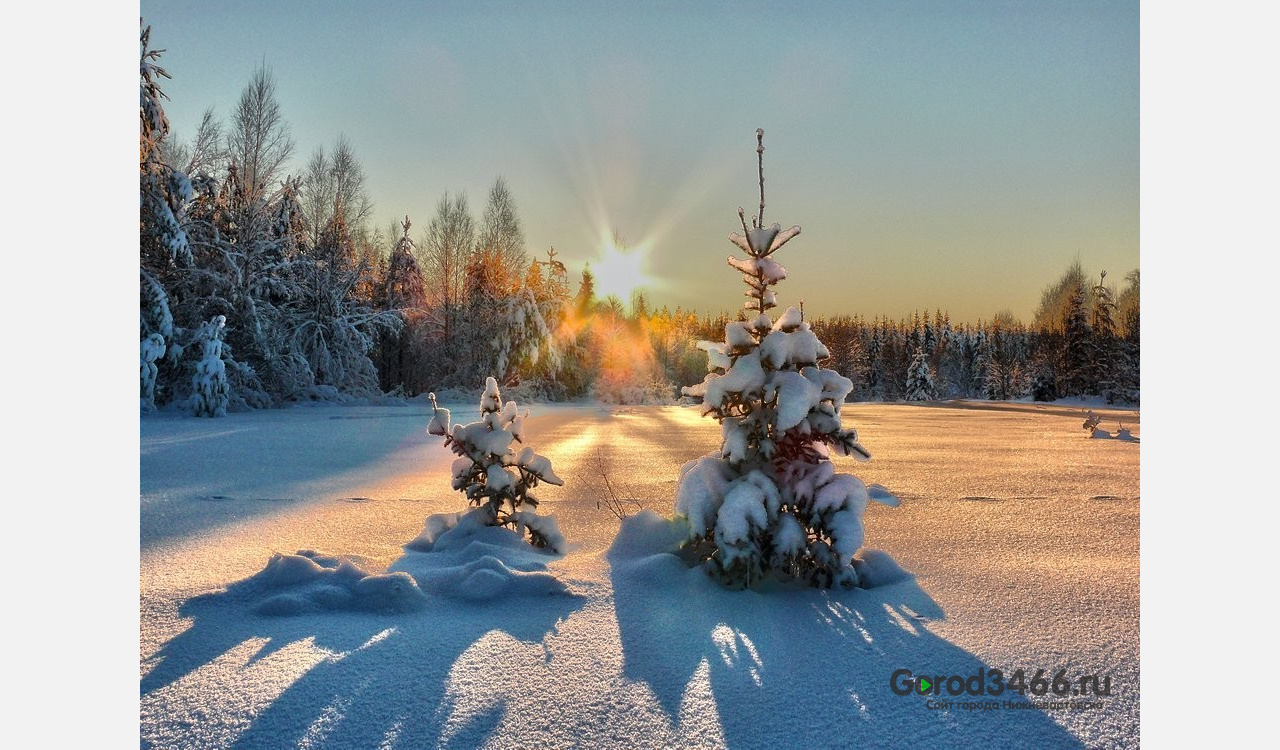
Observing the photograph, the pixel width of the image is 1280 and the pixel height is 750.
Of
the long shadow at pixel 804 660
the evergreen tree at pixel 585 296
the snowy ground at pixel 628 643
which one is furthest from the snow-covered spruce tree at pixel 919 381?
the long shadow at pixel 804 660

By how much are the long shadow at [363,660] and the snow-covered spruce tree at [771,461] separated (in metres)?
0.87

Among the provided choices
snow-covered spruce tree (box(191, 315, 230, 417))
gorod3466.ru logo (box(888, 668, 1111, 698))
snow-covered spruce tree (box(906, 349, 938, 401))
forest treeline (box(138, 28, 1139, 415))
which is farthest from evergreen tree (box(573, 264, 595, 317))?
gorod3466.ru logo (box(888, 668, 1111, 698))

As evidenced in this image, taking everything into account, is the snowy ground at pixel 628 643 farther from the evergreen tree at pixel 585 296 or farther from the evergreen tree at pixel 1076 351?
the evergreen tree at pixel 1076 351

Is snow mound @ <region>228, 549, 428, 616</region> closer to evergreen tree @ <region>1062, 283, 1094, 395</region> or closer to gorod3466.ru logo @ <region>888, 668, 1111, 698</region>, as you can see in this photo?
gorod3466.ru logo @ <region>888, 668, 1111, 698</region>

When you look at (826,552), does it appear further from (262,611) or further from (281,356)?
(281,356)

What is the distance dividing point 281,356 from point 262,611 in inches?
831

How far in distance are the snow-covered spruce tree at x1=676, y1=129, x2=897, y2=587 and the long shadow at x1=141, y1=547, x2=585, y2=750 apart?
34.3 inches

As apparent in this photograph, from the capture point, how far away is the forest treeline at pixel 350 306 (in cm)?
1777

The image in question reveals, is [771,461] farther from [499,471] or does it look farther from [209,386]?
[209,386]

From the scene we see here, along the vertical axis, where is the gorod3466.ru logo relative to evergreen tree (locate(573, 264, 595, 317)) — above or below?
below

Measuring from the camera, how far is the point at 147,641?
304 centimetres

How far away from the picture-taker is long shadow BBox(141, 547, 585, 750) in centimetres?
229

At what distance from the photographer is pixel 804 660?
2.88 metres

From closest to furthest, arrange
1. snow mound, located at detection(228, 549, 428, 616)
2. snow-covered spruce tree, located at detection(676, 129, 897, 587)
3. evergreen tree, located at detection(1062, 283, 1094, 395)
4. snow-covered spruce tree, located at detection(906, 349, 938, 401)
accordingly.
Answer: snow mound, located at detection(228, 549, 428, 616) → snow-covered spruce tree, located at detection(676, 129, 897, 587) → evergreen tree, located at detection(1062, 283, 1094, 395) → snow-covered spruce tree, located at detection(906, 349, 938, 401)
